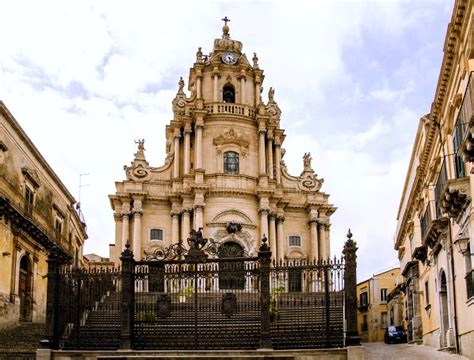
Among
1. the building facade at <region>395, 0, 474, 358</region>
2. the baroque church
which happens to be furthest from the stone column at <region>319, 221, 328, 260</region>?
the building facade at <region>395, 0, 474, 358</region>

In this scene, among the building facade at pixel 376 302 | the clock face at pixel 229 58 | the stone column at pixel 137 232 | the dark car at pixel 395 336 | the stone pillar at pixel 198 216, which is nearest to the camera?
the dark car at pixel 395 336

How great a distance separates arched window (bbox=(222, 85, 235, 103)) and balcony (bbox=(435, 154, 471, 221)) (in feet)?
87.8

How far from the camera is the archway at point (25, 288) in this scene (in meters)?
32.8

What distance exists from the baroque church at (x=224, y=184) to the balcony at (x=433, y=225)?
1504 cm

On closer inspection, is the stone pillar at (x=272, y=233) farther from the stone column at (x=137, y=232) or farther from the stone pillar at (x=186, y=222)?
the stone column at (x=137, y=232)

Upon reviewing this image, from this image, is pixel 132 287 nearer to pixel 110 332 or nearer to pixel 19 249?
pixel 110 332

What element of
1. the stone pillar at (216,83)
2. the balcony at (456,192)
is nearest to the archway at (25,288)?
the stone pillar at (216,83)

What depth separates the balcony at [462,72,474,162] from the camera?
45.7 feet

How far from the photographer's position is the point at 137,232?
4175 centimetres

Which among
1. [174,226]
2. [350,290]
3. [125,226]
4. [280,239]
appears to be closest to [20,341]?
[350,290]

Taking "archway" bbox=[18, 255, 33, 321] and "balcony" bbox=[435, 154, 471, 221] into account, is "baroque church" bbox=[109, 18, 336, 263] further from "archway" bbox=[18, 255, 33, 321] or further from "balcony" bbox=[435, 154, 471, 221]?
"balcony" bbox=[435, 154, 471, 221]

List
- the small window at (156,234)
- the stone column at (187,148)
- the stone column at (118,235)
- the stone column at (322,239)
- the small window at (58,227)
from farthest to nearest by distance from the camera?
1. the stone column at (322,239)
2. the stone column at (187,148)
3. the small window at (156,234)
4. the stone column at (118,235)
5. the small window at (58,227)

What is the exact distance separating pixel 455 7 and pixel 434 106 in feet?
19.5

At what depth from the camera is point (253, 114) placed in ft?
148
